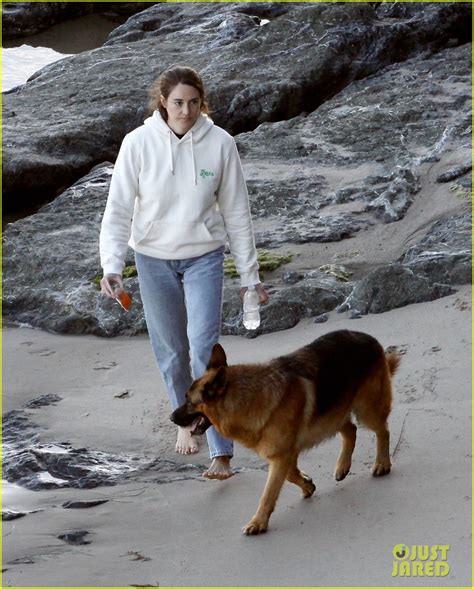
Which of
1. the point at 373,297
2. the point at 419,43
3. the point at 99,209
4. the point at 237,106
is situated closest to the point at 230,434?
the point at 373,297

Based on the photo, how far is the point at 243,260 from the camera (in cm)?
631

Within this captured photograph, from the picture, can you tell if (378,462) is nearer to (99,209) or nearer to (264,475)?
(264,475)

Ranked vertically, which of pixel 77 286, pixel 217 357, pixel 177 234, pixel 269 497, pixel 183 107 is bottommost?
pixel 77 286

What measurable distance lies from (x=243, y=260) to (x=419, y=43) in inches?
349

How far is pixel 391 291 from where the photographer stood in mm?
8203

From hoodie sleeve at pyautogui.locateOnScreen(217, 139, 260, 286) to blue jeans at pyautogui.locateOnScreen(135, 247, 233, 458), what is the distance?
118 millimetres

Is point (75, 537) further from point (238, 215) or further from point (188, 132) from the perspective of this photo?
point (188, 132)

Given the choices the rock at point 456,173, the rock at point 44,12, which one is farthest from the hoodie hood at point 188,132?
the rock at point 44,12

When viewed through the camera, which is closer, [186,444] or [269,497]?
[269,497]

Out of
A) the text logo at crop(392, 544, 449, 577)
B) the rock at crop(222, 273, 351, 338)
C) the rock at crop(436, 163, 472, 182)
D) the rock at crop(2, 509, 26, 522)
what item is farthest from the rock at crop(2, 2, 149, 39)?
the text logo at crop(392, 544, 449, 577)

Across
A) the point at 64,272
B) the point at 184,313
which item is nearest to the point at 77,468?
the point at 184,313

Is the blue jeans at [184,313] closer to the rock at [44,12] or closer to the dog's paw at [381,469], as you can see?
the dog's paw at [381,469]

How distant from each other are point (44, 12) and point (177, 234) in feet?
52.4

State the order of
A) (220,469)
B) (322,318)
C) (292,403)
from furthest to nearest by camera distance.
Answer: (322,318) < (220,469) < (292,403)
